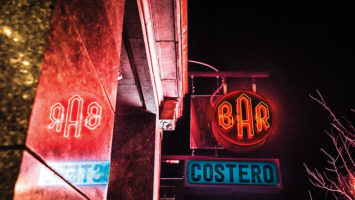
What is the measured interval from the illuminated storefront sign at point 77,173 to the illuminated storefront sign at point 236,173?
6316 mm

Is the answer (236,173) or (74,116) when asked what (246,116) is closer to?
(236,173)

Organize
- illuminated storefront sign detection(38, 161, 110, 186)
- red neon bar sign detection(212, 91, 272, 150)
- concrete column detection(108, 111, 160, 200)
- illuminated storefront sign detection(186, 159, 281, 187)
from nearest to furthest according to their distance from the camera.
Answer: illuminated storefront sign detection(38, 161, 110, 186) < concrete column detection(108, 111, 160, 200) < red neon bar sign detection(212, 91, 272, 150) < illuminated storefront sign detection(186, 159, 281, 187)

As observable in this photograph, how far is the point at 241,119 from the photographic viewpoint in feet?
23.0

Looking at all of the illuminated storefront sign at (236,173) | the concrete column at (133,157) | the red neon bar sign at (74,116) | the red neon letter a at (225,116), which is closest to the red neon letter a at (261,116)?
the red neon letter a at (225,116)

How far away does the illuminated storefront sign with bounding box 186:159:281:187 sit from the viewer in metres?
7.69

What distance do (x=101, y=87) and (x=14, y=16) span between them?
3.59ft

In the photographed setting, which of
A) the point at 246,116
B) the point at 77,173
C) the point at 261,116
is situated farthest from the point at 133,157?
the point at 77,173

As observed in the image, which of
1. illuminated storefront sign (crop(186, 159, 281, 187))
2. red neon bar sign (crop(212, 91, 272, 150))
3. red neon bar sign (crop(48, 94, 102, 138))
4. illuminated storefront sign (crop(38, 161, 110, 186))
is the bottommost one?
illuminated storefront sign (crop(38, 161, 110, 186))

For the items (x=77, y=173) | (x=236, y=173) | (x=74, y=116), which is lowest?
(x=77, y=173)

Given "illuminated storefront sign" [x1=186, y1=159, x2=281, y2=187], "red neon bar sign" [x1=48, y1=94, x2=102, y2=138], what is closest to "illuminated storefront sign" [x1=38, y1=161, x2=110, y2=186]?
"red neon bar sign" [x1=48, y1=94, x2=102, y2=138]

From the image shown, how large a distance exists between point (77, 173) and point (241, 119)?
5683mm

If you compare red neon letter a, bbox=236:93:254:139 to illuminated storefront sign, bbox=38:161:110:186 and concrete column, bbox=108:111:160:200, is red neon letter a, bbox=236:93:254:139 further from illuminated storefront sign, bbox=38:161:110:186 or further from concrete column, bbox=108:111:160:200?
illuminated storefront sign, bbox=38:161:110:186

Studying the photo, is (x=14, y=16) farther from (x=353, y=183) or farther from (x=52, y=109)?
(x=353, y=183)

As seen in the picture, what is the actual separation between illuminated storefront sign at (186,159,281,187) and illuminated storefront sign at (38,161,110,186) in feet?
20.7
